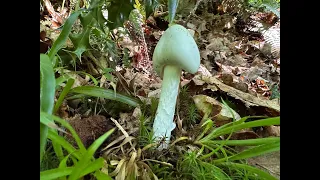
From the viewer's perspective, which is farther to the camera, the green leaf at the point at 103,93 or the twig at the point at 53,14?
the twig at the point at 53,14

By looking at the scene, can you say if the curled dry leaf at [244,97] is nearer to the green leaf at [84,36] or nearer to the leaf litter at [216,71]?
the leaf litter at [216,71]

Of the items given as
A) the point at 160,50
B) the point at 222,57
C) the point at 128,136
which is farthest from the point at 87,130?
the point at 222,57

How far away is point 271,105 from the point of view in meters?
0.73

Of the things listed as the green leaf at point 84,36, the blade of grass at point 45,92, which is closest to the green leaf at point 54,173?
the blade of grass at point 45,92

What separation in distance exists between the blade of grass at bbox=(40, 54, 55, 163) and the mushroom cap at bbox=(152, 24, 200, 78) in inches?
7.6

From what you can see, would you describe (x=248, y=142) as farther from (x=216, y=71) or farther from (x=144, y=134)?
(x=216, y=71)

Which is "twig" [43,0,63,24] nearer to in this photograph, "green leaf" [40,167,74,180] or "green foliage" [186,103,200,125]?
"green foliage" [186,103,200,125]

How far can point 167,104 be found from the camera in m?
0.58

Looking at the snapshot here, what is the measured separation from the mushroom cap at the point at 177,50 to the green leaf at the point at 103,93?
137 mm

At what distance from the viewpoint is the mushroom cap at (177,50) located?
0.52 m

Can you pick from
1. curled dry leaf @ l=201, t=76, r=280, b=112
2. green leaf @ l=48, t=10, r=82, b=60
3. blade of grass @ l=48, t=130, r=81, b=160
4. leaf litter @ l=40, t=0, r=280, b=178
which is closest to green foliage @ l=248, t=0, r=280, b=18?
leaf litter @ l=40, t=0, r=280, b=178

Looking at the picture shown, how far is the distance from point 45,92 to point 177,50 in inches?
8.7

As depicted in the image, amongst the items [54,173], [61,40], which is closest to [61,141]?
[54,173]
